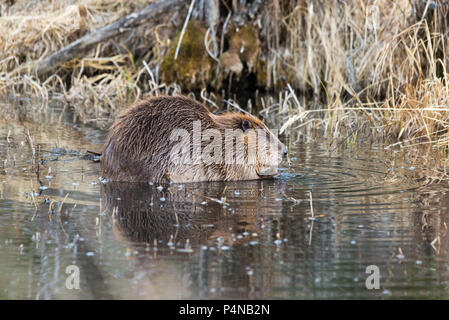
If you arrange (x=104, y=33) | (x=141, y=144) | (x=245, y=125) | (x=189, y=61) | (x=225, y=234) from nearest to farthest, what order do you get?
1. (x=225, y=234)
2. (x=141, y=144)
3. (x=245, y=125)
4. (x=104, y=33)
5. (x=189, y=61)

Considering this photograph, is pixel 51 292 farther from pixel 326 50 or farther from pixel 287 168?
pixel 326 50

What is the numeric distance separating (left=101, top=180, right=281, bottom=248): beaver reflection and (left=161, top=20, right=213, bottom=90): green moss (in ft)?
16.0

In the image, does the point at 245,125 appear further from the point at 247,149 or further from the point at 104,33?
the point at 104,33

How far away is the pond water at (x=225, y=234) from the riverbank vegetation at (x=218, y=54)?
2.83m

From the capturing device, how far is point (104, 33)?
32.4ft

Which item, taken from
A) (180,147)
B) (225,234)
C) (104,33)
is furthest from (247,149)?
(104,33)

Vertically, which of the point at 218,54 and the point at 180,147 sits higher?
the point at 218,54

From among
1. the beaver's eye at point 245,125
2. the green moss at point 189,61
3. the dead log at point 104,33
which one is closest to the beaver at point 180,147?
the beaver's eye at point 245,125

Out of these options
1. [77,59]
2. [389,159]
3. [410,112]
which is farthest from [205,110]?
[77,59]

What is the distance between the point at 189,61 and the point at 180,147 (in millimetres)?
5070

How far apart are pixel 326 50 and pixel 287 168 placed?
356 cm

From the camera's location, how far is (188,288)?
10.6 ft

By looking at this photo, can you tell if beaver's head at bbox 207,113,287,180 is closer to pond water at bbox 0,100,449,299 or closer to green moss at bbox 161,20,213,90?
pond water at bbox 0,100,449,299

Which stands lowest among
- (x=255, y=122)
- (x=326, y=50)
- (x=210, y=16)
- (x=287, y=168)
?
(x=287, y=168)
